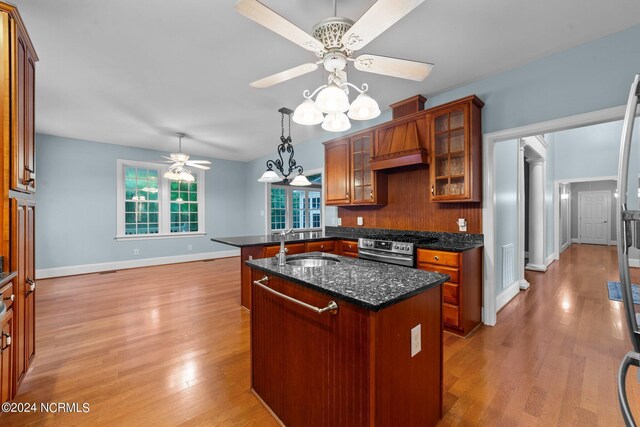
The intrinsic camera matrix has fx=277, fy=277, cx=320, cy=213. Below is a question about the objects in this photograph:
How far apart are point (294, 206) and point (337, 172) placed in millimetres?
4143

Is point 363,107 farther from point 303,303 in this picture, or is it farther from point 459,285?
point 459,285

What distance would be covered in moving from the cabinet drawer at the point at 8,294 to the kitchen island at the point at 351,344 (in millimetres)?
1400

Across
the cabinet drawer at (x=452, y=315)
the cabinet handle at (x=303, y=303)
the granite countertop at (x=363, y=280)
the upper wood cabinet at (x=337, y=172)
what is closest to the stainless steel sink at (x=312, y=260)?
the granite countertop at (x=363, y=280)

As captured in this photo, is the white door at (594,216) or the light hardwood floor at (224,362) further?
the white door at (594,216)

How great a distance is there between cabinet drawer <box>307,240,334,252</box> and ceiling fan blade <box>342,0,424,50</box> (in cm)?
267

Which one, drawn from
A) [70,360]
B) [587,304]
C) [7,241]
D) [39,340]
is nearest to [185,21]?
[7,241]

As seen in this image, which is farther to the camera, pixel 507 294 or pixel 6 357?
pixel 507 294

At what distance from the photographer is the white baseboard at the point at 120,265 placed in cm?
512

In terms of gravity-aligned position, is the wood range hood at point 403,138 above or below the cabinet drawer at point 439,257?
above

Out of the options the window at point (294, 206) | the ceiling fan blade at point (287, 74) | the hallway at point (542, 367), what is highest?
the ceiling fan blade at point (287, 74)

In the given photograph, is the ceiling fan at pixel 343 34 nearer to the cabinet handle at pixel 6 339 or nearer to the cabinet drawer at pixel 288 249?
the cabinet drawer at pixel 288 249

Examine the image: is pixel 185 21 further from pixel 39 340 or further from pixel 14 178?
pixel 39 340

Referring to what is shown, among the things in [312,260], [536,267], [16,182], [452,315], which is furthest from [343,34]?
[536,267]

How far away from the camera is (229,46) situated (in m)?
2.42
